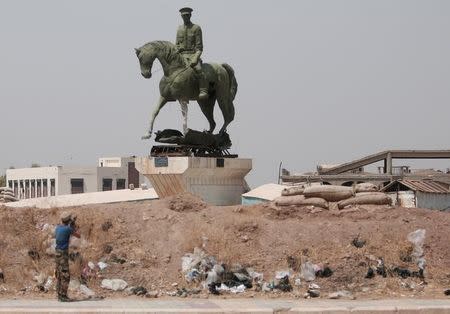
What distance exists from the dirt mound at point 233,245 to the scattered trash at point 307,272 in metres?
0.16

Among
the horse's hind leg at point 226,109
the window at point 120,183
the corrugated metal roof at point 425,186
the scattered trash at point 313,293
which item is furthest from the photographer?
the window at point 120,183

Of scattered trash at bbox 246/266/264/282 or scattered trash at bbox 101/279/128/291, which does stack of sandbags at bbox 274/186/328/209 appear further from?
scattered trash at bbox 101/279/128/291

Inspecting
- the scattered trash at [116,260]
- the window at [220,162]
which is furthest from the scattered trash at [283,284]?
the window at [220,162]

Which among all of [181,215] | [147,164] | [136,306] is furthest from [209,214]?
[136,306]

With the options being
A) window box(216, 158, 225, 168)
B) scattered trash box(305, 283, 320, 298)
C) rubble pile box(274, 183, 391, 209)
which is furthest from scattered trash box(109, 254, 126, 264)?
window box(216, 158, 225, 168)

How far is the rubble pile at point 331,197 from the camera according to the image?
16.9 meters

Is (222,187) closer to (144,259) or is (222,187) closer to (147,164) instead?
(147,164)

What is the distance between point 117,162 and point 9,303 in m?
59.4

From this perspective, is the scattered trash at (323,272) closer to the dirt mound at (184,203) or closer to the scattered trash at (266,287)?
the scattered trash at (266,287)

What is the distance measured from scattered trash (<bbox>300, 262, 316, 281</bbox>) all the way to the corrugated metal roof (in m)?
12.2

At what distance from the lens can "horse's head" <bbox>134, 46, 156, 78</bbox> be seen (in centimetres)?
1908

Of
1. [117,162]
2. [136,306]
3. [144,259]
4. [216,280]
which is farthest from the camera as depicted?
[117,162]

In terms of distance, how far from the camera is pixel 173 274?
13508 mm

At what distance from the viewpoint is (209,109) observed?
66.6 feet
